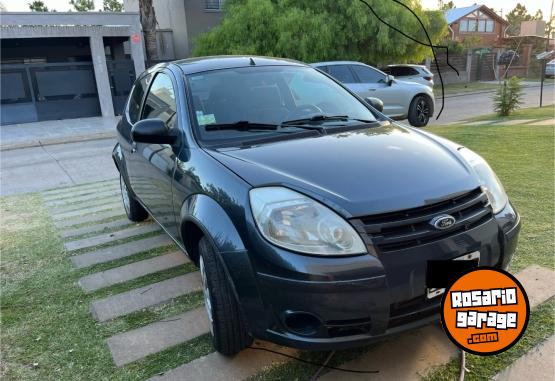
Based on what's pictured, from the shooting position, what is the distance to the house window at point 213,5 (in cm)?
2277

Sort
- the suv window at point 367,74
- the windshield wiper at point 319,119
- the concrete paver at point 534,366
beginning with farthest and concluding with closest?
1. the suv window at point 367,74
2. the windshield wiper at point 319,119
3. the concrete paver at point 534,366

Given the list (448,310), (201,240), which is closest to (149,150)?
(201,240)

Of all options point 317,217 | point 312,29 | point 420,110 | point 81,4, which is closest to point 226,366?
point 317,217

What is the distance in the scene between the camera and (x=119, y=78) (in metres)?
16.9

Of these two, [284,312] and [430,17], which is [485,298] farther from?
[430,17]

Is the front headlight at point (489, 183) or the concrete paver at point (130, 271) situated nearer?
the front headlight at point (489, 183)

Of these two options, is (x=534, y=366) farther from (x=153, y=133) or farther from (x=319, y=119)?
(x=153, y=133)

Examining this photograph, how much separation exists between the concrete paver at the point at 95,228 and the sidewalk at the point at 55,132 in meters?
8.27

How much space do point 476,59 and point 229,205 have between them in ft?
114

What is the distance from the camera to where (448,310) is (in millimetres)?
1704

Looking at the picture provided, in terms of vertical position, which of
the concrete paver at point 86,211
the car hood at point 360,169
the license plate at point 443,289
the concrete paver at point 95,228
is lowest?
the concrete paver at point 86,211

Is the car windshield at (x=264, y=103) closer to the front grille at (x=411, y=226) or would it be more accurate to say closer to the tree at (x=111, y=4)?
the front grille at (x=411, y=226)

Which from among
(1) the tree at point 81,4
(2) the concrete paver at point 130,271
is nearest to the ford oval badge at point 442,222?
(2) the concrete paver at point 130,271

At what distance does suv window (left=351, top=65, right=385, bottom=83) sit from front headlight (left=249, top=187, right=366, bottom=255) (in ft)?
30.7
